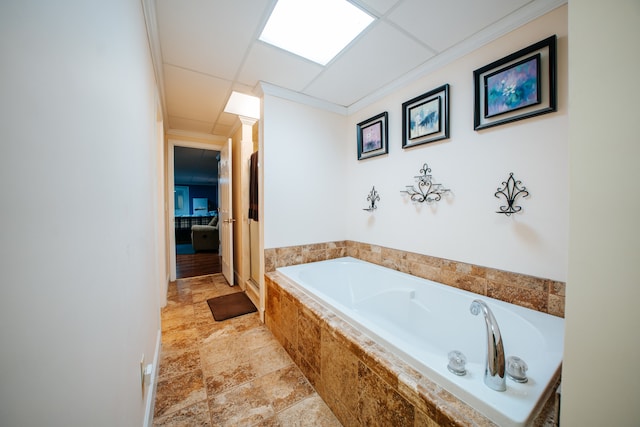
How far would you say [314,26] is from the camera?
1533mm

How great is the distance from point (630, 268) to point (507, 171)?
1.24 m

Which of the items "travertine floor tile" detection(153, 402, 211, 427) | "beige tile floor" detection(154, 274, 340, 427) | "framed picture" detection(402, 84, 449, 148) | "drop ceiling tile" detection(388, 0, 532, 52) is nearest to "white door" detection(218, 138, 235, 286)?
"beige tile floor" detection(154, 274, 340, 427)

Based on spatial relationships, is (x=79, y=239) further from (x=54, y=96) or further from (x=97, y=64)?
(x=97, y=64)

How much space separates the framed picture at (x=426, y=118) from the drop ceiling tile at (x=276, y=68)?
0.87m

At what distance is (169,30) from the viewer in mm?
1523

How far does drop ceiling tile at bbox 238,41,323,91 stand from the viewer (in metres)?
1.76

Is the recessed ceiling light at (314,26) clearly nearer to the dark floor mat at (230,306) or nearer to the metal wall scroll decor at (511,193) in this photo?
the metal wall scroll decor at (511,193)

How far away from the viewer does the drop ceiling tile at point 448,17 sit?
1.31 m

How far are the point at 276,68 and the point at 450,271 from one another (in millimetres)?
2181

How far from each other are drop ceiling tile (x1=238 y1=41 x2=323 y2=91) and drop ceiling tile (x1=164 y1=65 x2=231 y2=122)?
0.32 metres

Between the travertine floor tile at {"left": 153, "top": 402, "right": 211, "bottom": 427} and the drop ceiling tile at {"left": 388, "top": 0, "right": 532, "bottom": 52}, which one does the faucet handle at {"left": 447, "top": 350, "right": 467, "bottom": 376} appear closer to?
the travertine floor tile at {"left": 153, "top": 402, "right": 211, "bottom": 427}

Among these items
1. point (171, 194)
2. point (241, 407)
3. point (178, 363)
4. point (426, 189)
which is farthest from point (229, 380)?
point (171, 194)

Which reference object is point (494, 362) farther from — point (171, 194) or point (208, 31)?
point (171, 194)

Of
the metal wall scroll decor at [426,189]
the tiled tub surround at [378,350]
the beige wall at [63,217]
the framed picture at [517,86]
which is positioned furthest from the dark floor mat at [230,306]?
the framed picture at [517,86]
